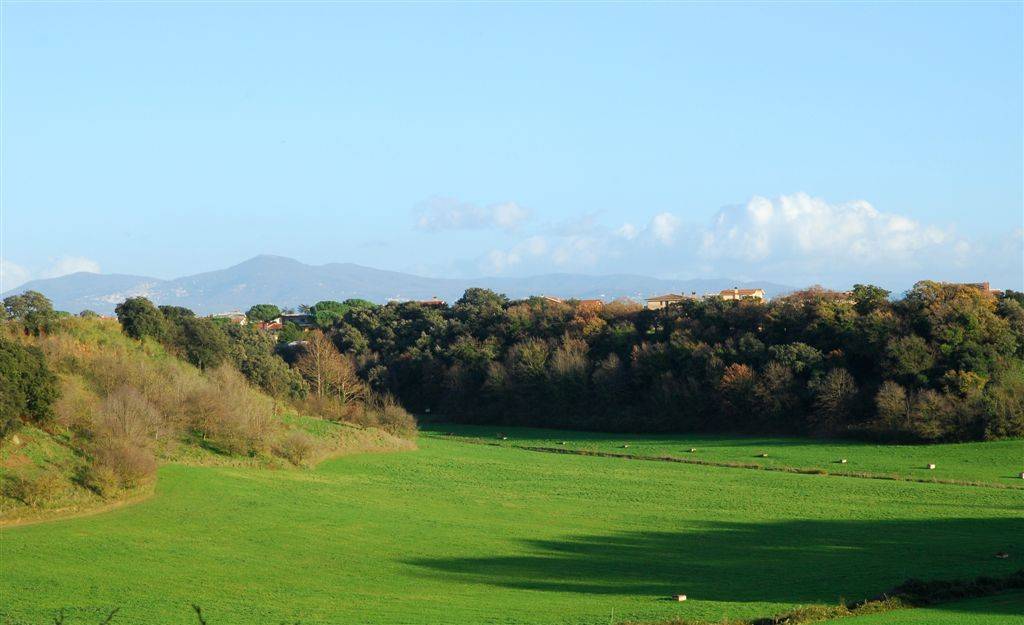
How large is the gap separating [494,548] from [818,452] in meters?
31.2

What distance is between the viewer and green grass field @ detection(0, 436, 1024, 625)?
28.0m

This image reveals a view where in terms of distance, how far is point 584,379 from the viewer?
83188mm

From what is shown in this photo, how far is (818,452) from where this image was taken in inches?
2458

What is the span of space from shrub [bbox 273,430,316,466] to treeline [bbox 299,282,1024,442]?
91.5 ft

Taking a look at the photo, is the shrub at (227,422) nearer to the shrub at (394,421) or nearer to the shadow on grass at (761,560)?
the shrub at (394,421)

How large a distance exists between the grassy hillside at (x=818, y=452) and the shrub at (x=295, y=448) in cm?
1875

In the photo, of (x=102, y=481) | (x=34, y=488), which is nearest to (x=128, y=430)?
(x=102, y=481)

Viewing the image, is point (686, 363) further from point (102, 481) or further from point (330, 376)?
point (102, 481)

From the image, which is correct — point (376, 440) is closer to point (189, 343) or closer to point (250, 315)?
point (189, 343)

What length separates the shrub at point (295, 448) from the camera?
183ft

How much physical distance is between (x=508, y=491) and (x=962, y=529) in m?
19.4

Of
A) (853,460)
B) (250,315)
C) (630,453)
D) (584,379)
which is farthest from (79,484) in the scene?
(250,315)

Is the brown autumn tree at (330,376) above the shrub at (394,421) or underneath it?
above

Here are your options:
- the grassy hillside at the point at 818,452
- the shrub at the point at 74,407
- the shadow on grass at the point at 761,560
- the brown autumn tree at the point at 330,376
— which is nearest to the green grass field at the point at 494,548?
the shadow on grass at the point at 761,560
